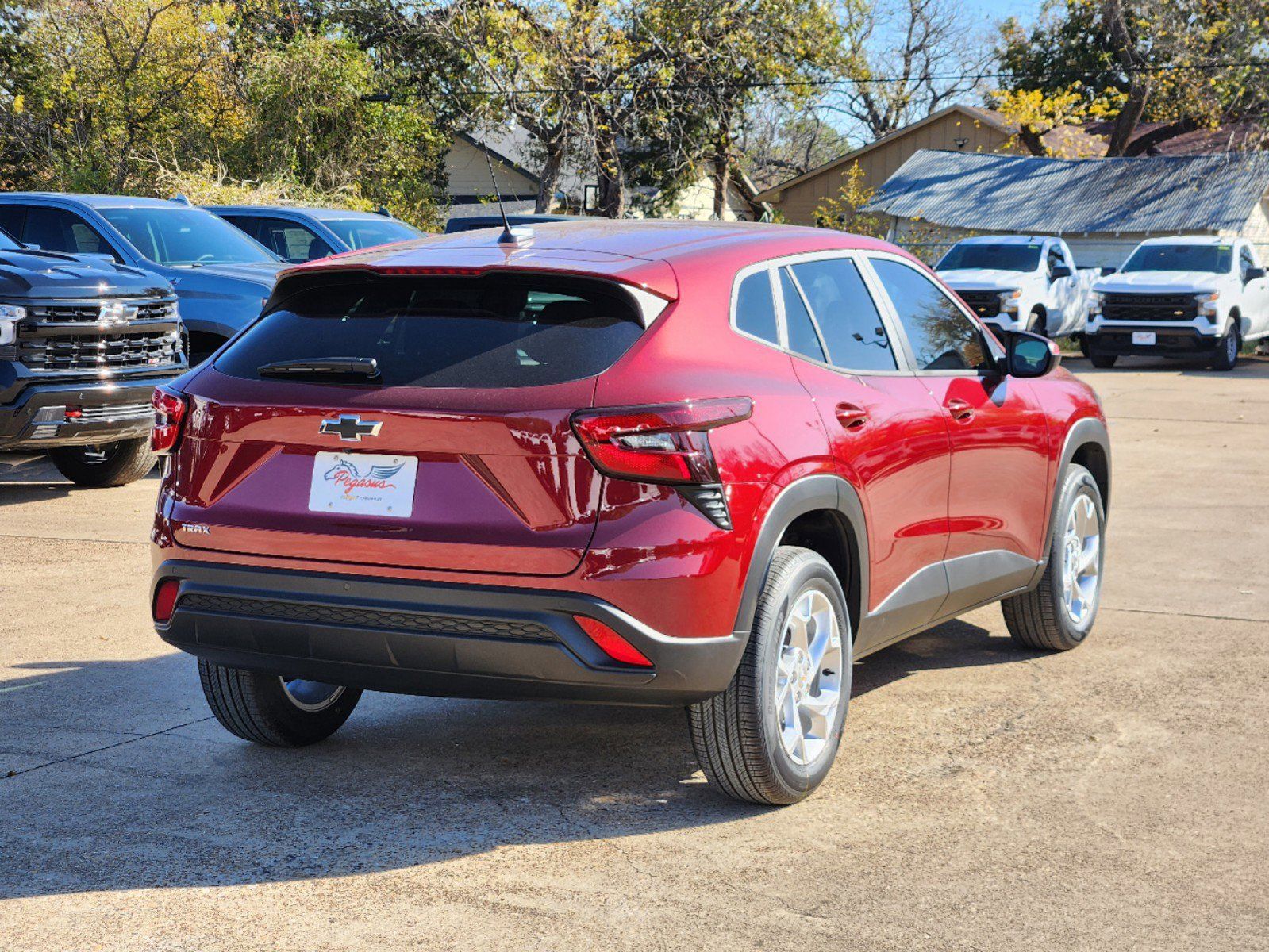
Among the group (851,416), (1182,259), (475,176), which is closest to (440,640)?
(851,416)

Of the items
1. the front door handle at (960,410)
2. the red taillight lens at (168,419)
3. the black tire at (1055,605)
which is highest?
the front door handle at (960,410)

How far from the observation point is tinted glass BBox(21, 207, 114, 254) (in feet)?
41.6

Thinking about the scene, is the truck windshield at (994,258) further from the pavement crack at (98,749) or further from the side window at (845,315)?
the pavement crack at (98,749)

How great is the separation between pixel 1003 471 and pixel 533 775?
2.20 metres

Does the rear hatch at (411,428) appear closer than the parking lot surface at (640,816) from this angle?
No

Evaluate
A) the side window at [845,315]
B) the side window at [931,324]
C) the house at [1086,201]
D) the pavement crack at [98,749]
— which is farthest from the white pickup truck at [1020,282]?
the pavement crack at [98,749]

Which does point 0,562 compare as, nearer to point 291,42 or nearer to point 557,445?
point 557,445

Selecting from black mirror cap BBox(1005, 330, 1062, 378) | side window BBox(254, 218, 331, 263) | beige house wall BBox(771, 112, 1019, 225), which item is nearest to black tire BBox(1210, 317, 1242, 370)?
side window BBox(254, 218, 331, 263)

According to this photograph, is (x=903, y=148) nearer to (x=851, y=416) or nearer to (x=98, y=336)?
(x=98, y=336)

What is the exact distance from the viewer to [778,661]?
4.46 meters

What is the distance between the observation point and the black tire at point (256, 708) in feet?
16.6

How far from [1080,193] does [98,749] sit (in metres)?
36.6

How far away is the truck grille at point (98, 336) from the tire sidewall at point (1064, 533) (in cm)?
659

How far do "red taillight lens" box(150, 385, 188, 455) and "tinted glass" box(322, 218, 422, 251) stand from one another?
445 inches
